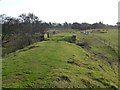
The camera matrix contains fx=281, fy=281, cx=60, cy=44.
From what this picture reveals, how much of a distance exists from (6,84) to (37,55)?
41.1 feet

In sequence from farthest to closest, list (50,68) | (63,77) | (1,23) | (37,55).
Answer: (1,23)
(37,55)
(50,68)
(63,77)

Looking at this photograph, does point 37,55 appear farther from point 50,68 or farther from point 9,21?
point 9,21

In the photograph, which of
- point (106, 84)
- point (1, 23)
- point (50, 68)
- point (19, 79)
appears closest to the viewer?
point (19, 79)

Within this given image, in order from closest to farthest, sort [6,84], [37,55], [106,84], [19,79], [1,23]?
[6,84]
[19,79]
[106,84]
[37,55]
[1,23]

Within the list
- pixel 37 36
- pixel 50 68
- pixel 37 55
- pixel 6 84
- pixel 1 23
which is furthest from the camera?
pixel 1 23

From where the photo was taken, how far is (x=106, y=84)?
29125 millimetres

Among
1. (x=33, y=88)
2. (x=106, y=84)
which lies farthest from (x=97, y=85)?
(x=33, y=88)

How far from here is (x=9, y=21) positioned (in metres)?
83.7

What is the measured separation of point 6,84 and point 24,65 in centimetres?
688

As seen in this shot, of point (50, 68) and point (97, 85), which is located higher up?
point (50, 68)

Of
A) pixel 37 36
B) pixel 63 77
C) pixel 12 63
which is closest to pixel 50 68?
pixel 63 77

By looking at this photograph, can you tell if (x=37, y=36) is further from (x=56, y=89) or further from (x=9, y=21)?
(x=56, y=89)

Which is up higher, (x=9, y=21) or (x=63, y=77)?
(x=9, y=21)

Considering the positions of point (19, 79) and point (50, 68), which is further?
point (50, 68)
